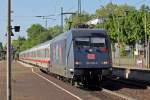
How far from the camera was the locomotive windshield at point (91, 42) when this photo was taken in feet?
98.3

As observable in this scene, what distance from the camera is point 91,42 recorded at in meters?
30.1

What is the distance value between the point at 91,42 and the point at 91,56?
0.86m

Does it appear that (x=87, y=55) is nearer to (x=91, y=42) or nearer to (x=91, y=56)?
(x=91, y=56)

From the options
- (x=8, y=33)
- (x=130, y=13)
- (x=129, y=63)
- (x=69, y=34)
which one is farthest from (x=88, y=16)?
(x=8, y=33)

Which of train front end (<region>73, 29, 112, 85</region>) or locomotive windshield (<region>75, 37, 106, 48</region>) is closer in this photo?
train front end (<region>73, 29, 112, 85</region>)

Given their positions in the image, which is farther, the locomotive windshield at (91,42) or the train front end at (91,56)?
the locomotive windshield at (91,42)

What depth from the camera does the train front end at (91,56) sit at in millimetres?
29359

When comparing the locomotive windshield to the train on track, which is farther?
the locomotive windshield

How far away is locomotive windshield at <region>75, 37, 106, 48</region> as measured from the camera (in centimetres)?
2997

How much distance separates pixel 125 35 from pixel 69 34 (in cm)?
6525

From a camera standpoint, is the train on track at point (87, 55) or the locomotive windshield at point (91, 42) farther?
the locomotive windshield at point (91, 42)

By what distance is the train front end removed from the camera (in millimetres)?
29359

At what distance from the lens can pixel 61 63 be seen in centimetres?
3375

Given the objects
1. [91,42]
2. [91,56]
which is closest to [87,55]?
[91,56]
